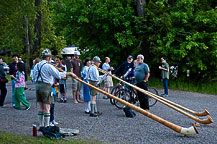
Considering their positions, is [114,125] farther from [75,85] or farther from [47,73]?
[75,85]

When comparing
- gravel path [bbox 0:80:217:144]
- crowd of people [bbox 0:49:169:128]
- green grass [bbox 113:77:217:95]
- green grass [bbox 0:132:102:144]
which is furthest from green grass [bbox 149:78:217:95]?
green grass [bbox 0:132:102:144]

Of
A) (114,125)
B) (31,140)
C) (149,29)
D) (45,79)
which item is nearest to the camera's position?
(31,140)

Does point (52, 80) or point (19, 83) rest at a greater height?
point (52, 80)

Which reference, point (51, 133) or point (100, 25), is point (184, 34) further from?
point (51, 133)

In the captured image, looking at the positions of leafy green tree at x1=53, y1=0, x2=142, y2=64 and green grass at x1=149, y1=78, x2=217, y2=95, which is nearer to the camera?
green grass at x1=149, y1=78, x2=217, y2=95

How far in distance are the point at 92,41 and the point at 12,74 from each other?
11.3 m

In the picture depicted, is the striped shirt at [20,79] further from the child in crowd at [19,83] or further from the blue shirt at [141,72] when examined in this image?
the blue shirt at [141,72]

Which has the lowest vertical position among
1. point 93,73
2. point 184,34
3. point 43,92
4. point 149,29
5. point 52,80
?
point 43,92

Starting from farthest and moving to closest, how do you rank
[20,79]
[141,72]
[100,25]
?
1. [100,25]
2. [20,79]
3. [141,72]

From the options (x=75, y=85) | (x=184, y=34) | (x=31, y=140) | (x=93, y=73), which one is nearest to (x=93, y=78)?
(x=93, y=73)

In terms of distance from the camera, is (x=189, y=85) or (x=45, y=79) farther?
(x=189, y=85)

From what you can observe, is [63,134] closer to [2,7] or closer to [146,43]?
[2,7]

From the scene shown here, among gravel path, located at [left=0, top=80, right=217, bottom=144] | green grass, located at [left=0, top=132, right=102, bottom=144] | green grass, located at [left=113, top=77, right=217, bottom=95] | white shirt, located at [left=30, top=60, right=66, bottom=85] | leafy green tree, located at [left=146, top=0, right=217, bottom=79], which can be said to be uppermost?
leafy green tree, located at [left=146, top=0, right=217, bottom=79]

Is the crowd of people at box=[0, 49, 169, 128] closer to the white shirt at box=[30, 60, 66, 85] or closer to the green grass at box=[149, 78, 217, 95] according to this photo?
the white shirt at box=[30, 60, 66, 85]
